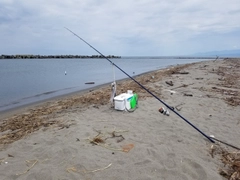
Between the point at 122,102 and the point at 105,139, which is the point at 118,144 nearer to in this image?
the point at 105,139

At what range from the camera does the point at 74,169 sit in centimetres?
308

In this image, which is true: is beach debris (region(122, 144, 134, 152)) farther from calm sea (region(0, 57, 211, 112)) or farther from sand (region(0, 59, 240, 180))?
calm sea (region(0, 57, 211, 112))

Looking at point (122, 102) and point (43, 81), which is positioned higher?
point (122, 102)

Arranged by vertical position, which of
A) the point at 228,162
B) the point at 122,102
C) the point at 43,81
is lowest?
the point at 43,81

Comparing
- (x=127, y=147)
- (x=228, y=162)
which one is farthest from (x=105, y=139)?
(x=228, y=162)

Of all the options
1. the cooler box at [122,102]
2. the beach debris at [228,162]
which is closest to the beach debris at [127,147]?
the beach debris at [228,162]

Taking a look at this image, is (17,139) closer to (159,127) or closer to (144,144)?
(144,144)

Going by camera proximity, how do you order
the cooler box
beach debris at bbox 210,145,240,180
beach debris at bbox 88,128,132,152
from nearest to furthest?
beach debris at bbox 210,145,240,180 < beach debris at bbox 88,128,132,152 < the cooler box

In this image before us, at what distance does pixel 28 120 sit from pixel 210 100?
6652mm

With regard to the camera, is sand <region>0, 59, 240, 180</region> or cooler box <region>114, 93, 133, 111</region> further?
cooler box <region>114, 93, 133, 111</region>

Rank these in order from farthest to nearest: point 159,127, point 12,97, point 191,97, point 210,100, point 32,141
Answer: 1. point 12,97
2. point 191,97
3. point 210,100
4. point 159,127
5. point 32,141

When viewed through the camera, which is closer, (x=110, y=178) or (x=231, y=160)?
(x=110, y=178)

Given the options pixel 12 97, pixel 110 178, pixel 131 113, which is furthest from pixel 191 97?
pixel 12 97

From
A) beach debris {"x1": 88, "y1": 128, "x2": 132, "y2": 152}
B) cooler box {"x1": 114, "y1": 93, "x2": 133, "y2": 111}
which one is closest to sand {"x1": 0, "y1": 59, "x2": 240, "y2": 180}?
beach debris {"x1": 88, "y1": 128, "x2": 132, "y2": 152}
